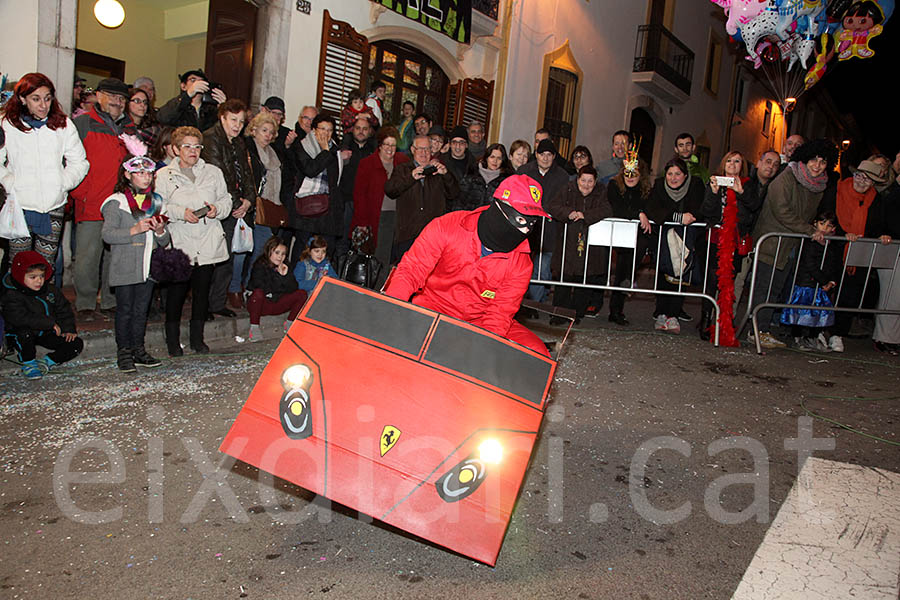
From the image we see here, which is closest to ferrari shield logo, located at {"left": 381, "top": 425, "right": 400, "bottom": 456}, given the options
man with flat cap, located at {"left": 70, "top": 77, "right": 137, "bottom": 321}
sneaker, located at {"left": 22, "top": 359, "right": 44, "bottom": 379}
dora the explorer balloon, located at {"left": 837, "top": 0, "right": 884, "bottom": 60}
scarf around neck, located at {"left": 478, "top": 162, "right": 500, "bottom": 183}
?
sneaker, located at {"left": 22, "top": 359, "right": 44, "bottom": 379}

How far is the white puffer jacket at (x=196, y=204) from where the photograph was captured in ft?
19.4

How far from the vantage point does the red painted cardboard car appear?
2867 mm

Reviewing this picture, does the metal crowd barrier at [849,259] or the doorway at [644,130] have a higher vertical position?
the doorway at [644,130]

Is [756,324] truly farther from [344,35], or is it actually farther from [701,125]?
[701,125]

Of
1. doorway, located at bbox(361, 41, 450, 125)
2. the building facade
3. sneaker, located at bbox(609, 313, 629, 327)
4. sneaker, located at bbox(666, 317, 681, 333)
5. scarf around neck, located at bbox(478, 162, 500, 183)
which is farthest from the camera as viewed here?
doorway, located at bbox(361, 41, 450, 125)

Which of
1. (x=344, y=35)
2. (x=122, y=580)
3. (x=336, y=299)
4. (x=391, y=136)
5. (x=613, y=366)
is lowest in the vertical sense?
(x=122, y=580)

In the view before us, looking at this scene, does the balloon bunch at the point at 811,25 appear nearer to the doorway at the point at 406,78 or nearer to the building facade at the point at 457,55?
the building facade at the point at 457,55

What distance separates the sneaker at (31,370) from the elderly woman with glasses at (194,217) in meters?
1.06

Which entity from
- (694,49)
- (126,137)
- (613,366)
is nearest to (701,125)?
(694,49)

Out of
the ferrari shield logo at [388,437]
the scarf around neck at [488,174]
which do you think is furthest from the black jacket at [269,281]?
the ferrari shield logo at [388,437]

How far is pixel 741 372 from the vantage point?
22.7ft

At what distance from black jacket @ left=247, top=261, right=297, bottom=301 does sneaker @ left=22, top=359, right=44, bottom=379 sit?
2264 millimetres

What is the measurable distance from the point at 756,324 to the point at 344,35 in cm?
775

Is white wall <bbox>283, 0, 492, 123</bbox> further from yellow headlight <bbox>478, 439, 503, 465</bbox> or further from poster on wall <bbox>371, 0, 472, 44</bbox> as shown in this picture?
yellow headlight <bbox>478, 439, 503, 465</bbox>
